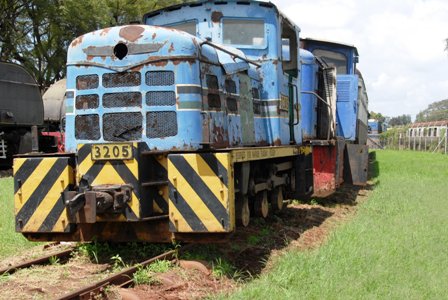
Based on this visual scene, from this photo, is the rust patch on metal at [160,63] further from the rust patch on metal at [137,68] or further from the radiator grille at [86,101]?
the radiator grille at [86,101]

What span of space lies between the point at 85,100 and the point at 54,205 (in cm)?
118

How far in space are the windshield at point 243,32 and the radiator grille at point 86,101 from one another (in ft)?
7.62

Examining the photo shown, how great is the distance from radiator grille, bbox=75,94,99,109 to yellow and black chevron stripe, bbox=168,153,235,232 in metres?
1.13

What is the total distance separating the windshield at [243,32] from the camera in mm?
7506

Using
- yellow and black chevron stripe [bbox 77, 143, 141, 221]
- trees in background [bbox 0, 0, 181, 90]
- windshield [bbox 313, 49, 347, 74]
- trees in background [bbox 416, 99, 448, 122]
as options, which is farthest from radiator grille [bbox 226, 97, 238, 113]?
trees in background [bbox 416, 99, 448, 122]

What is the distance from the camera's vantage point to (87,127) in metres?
5.96

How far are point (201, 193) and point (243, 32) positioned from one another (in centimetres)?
304

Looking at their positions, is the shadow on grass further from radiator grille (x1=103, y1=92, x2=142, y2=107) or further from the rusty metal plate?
the rusty metal plate

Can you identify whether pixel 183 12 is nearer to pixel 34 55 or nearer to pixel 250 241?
pixel 250 241

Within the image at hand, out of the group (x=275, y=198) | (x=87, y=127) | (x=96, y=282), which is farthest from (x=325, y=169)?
(x=96, y=282)

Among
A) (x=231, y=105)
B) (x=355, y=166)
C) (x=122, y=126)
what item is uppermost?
(x=231, y=105)

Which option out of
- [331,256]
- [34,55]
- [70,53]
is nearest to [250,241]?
[331,256]

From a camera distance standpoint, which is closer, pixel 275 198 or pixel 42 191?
pixel 42 191

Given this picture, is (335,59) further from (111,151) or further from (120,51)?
(111,151)
